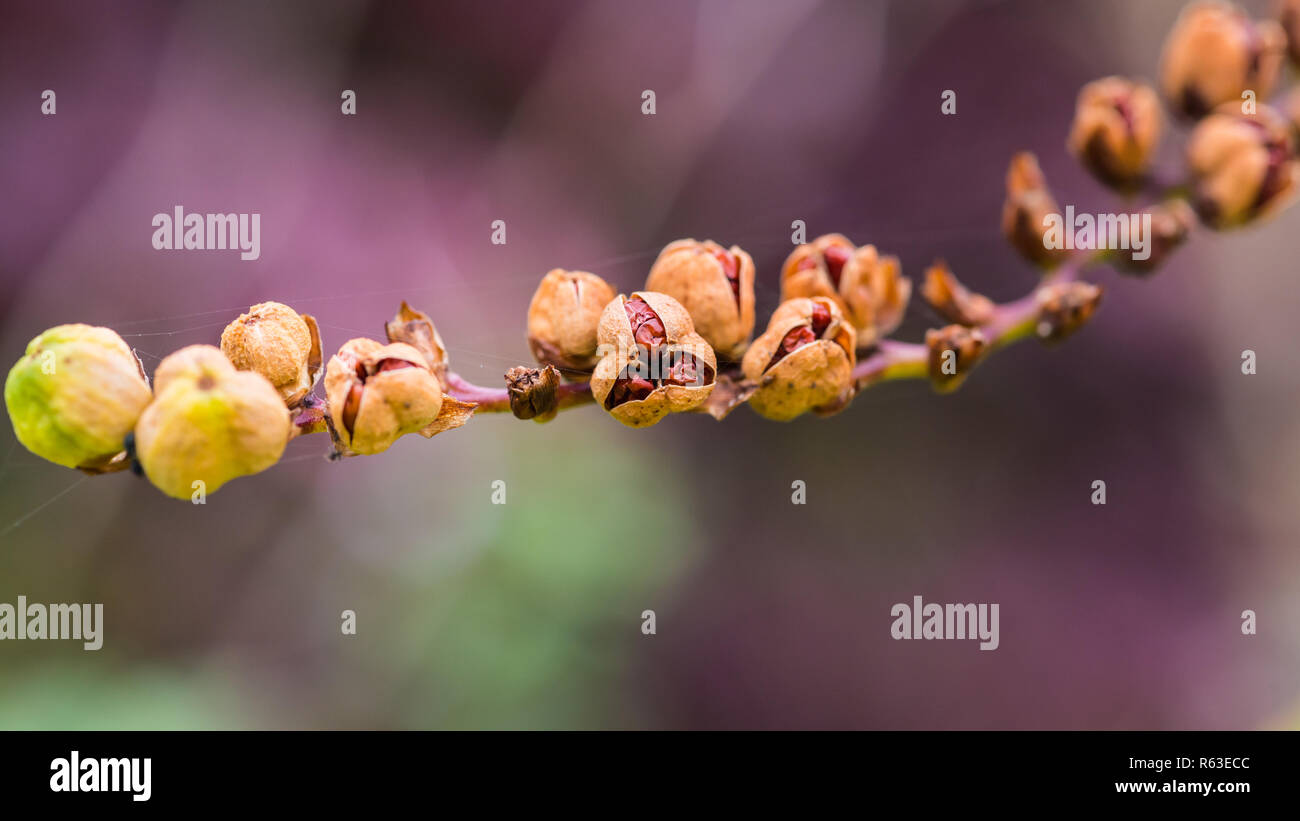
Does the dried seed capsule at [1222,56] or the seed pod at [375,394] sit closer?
the seed pod at [375,394]

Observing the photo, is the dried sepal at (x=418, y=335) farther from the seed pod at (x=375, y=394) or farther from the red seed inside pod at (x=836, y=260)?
the red seed inside pod at (x=836, y=260)

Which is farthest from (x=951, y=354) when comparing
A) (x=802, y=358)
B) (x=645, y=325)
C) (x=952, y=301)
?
(x=645, y=325)

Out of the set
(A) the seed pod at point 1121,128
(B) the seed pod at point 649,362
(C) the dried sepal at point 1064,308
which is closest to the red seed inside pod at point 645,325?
(B) the seed pod at point 649,362

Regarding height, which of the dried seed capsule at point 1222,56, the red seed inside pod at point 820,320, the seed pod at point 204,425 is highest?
the dried seed capsule at point 1222,56

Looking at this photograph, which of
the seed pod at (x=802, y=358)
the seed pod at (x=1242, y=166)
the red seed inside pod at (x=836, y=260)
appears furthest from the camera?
the seed pod at (x=1242, y=166)

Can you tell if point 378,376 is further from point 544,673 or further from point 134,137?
point 134,137

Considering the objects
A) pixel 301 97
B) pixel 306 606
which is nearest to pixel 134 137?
pixel 301 97
